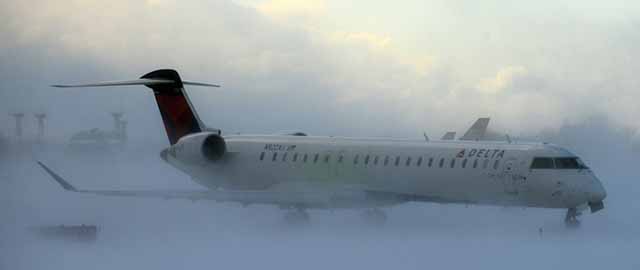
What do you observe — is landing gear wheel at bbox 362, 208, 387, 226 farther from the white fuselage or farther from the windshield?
the windshield

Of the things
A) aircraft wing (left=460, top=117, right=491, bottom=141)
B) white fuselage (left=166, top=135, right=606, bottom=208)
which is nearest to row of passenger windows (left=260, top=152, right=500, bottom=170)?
white fuselage (left=166, top=135, right=606, bottom=208)

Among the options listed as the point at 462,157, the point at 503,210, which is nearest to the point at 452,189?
the point at 462,157

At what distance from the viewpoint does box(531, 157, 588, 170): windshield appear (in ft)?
108

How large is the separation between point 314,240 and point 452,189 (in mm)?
5742

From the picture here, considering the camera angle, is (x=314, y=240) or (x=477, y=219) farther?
(x=477, y=219)

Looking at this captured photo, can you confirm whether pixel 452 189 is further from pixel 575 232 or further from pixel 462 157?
pixel 575 232

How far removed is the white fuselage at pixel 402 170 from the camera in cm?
3281

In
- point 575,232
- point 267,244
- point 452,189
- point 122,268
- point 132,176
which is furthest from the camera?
point 132,176

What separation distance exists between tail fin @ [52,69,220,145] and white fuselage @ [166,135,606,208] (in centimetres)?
149

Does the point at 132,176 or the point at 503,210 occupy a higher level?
the point at 503,210

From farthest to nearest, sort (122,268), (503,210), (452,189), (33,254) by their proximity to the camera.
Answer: (503,210)
(452,189)
(33,254)
(122,268)

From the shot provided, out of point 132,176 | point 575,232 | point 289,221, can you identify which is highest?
point 575,232

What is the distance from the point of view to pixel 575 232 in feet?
104

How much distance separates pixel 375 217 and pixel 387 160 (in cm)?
180
